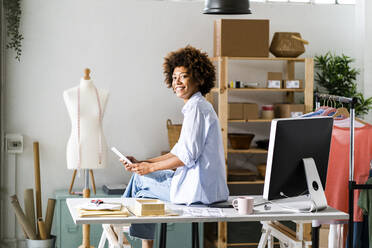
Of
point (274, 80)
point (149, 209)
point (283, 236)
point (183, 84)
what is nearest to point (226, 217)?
point (149, 209)

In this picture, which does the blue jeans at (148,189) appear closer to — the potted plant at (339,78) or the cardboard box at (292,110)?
the cardboard box at (292,110)

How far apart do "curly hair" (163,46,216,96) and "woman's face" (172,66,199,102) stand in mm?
26

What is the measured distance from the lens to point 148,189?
3781mm

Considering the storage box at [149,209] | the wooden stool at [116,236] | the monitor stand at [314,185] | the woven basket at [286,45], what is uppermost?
the woven basket at [286,45]

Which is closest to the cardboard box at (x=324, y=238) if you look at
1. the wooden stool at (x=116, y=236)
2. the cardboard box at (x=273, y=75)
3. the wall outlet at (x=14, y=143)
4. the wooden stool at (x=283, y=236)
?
the wooden stool at (x=283, y=236)

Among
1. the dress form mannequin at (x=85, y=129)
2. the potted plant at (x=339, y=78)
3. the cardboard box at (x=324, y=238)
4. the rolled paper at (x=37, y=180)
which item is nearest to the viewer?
the cardboard box at (x=324, y=238)

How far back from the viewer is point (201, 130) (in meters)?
3.51

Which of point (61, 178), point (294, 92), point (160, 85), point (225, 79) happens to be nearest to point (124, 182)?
point (61, 178)

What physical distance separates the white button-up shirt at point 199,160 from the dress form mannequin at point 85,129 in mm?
1356

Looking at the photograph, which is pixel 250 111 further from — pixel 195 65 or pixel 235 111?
pixel 195 65

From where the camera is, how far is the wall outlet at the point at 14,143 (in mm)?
5406

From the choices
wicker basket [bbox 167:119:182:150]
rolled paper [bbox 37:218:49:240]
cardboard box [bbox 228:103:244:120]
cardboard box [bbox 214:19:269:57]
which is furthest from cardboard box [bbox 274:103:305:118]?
rolled paper [bbox 37:218:49:240]

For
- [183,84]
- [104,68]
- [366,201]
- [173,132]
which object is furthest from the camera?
[104,68]

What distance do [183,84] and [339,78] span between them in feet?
8.26
